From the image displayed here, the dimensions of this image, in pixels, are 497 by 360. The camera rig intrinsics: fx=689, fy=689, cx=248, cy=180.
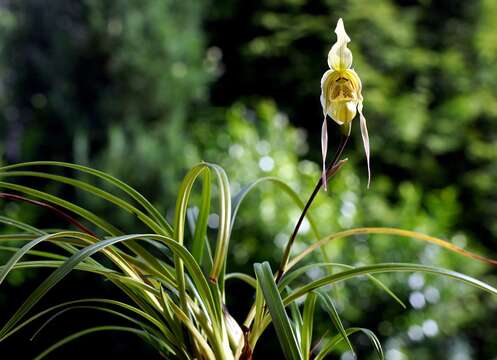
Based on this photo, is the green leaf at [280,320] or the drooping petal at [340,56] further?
the drooping petal at [340,56]

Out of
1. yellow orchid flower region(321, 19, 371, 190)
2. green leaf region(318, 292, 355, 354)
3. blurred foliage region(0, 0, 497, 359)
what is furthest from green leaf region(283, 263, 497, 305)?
blurred foliage region(0, 0, 497, 359)

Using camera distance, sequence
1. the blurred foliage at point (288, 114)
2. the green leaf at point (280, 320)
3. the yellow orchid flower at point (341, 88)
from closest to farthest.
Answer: the green leaf at point (280, 320)
the yellow orchid flower at point (341, 88)
the blurred foliage at point (288, 114)

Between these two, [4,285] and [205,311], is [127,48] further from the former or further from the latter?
[205,311]

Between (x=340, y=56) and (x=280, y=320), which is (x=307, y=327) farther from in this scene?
(x=340, y=56)

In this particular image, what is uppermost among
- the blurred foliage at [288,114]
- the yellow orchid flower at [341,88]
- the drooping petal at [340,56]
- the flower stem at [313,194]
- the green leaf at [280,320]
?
the blurred foliage at [288,114]

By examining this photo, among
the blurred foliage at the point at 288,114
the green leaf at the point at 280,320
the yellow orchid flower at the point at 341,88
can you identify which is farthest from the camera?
the blurred foliage at the point at 288,114

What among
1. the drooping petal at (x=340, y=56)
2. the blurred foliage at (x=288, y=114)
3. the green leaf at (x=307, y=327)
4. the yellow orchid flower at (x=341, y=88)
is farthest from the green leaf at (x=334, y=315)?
the blurred foliage at (x=288, y=114)

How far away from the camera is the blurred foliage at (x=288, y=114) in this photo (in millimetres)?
2299

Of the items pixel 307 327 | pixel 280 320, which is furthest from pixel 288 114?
pixel 280 320

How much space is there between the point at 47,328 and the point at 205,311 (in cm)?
168

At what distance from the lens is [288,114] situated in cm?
355

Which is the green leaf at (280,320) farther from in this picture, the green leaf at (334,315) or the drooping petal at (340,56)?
the drooping petal at (340,56)

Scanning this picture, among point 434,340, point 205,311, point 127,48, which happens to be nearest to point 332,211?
point 434,340

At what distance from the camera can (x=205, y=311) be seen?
92 cm
